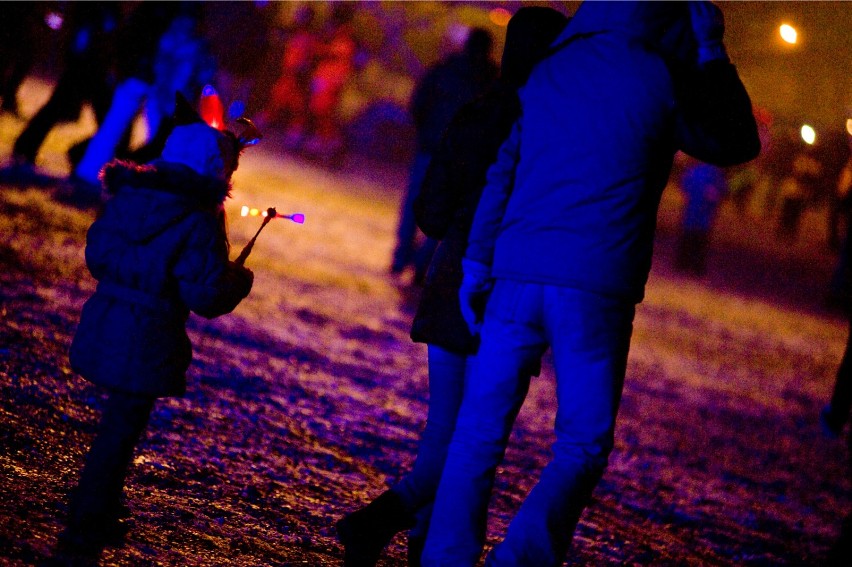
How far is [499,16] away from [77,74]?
13375mm

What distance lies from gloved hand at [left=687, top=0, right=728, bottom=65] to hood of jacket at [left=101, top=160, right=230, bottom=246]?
1.68 meters

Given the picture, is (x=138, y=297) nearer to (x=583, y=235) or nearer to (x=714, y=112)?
(x=583, y=235)

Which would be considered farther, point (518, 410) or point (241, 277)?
point (241, 277)

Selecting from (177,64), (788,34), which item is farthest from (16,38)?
(788,34)

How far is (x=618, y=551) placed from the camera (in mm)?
4055

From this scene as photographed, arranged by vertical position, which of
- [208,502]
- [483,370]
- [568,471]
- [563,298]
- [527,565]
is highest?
[563,298]

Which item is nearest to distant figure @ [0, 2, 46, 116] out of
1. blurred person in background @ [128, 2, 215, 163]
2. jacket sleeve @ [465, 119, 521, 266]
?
blurred person in background @ [128, 2, 215, 163]

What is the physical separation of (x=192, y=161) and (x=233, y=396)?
202 centimetres

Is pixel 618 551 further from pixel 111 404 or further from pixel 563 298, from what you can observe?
pixel 111 404

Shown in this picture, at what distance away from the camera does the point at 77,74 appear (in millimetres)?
8383

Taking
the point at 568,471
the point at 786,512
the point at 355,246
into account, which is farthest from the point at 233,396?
the point at 355,246

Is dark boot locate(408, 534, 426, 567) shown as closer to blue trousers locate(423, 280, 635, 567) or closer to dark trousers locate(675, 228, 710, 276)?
blue trousers locate(423, 280, 635, 567)

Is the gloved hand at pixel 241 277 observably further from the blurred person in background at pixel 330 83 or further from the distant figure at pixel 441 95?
the blurred person in background at pixel 330 83

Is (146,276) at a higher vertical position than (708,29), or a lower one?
lower
